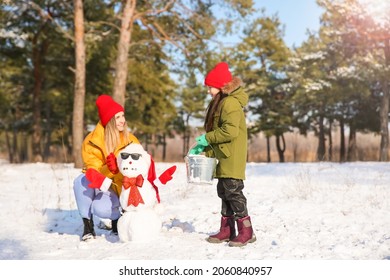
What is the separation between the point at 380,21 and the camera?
19641 mm

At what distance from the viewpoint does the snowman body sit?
15.4 feet

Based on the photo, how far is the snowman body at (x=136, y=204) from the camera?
15.4ft

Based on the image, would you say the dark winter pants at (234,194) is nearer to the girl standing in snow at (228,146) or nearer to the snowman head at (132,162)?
the girl standing in snow at (228,146)

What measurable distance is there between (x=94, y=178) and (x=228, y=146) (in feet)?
4.33

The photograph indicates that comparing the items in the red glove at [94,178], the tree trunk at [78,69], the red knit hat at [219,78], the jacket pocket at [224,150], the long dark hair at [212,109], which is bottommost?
the red glove at [94,178]

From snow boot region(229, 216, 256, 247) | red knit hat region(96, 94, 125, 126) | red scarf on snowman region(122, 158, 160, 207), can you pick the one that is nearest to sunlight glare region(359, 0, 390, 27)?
red knit hat region(96, 94, 125, 126)

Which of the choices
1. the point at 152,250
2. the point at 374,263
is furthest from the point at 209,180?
the point at 374,263

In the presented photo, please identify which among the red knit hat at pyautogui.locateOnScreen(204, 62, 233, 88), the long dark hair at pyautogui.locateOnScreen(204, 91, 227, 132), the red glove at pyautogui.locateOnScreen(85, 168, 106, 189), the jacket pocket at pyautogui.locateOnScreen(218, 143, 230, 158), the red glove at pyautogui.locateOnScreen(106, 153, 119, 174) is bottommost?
the red glove at pyautogui.locateOnScreen(85, 168, 106, 189)

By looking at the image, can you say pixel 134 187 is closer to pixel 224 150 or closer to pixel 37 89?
pixel 224 150

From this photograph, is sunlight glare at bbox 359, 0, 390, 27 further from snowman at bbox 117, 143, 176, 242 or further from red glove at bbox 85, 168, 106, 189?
red glove at bbox 85, 168, 106, 189

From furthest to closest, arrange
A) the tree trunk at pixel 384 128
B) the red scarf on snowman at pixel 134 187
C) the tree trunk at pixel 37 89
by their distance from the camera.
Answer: the tree trunk at pixel 37 89, the tree trunk at pixel 384 128, the red scarf on snowman at pixel 134 187

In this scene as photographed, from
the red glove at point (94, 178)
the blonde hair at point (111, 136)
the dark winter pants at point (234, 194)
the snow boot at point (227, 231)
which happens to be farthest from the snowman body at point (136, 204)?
the dark winter pants at point (234, 194)

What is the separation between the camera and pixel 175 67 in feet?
50.2

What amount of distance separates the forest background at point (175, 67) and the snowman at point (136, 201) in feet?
26.7
